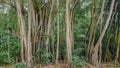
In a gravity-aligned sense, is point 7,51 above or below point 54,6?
below

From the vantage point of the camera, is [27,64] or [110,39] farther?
[110,39]

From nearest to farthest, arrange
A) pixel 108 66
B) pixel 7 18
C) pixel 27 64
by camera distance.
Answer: pixel 27 64, pixel 108 66, pixel 7 18

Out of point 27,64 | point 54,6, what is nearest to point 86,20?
point 54,6

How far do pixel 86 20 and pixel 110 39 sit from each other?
4.39 ft

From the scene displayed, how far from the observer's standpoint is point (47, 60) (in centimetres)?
610

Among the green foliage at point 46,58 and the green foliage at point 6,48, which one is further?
the green foliage at point 6,48

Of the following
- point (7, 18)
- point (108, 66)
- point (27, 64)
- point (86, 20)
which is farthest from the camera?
point (86, 20)

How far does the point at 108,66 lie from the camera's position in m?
6.53

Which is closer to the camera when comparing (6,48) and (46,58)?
(46,58)

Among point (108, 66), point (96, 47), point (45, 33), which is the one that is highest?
point (45, 33)

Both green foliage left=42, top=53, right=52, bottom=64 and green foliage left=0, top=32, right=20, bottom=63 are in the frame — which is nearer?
green foliage left=42, top=53, right=52, bottom=64

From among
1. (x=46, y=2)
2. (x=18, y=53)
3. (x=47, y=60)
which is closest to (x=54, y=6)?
(x=46, y=2)

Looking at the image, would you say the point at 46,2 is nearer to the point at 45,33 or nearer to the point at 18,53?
the point at 45,33

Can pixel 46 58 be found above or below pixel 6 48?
below
